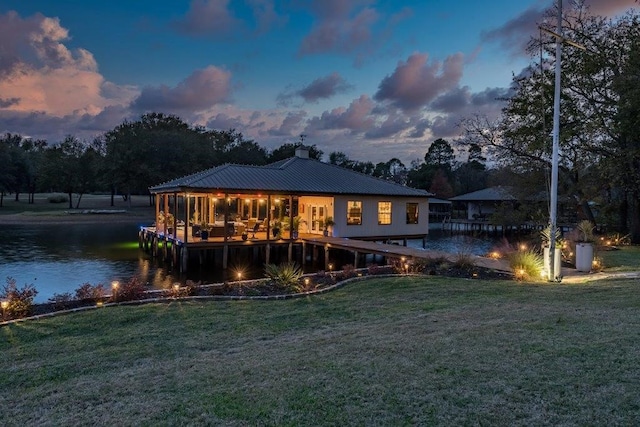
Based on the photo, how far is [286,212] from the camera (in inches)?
1018

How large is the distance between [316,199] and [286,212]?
3481mm

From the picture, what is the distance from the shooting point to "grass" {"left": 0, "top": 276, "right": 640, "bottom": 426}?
10.8ft

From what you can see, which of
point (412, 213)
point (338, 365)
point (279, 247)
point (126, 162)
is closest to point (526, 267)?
point (338, 365)

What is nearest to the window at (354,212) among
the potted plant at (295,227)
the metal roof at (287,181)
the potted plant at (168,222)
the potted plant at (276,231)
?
the metal roof at (287,181)

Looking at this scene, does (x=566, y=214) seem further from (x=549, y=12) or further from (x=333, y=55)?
(x=333, y=55)

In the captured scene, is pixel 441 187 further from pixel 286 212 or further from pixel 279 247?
pixel 279 247

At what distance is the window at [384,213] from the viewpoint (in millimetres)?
22547

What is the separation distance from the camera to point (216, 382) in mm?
4051

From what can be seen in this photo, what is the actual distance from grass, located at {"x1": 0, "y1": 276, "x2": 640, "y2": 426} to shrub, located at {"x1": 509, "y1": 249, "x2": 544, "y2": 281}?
292cm

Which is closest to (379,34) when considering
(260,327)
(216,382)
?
(260,327)

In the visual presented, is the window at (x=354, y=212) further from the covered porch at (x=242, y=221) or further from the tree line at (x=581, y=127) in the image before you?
the tree line at (x=581, y=127)

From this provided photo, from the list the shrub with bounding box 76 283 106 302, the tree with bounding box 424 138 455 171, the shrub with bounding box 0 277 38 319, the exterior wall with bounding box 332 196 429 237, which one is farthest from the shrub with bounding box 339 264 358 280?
the tree with bounding box 424 138 455 171

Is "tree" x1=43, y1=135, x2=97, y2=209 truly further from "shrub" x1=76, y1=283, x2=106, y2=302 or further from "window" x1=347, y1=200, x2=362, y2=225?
"shrub" x1=76, y1=283, x2=106, y2=302

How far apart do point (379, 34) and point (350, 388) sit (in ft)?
55.0
